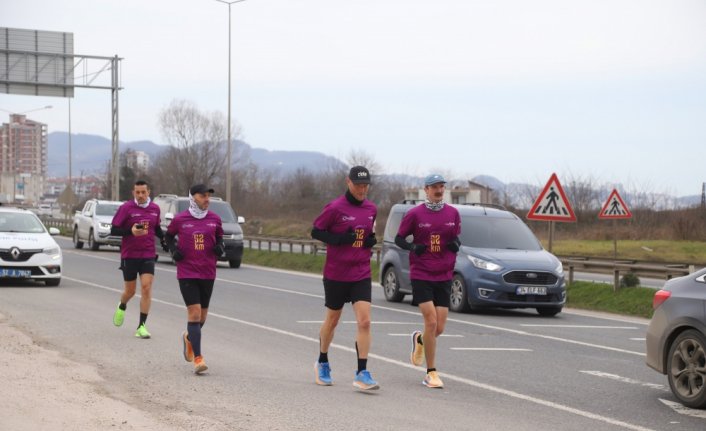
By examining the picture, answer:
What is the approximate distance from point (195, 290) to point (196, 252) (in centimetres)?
38

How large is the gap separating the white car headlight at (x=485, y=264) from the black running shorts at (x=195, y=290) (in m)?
8.00

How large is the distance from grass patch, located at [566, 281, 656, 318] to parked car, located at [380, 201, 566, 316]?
8.09ft

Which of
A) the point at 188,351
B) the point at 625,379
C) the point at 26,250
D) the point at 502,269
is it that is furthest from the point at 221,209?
the point at 625,379

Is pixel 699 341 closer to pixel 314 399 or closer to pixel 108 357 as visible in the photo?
pixel 314 399

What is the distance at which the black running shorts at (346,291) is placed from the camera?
10023 millimetres

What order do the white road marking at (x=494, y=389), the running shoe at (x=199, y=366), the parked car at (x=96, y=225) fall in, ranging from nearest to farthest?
1. the white road marking at (x=494, y=389)
2. the running shoe at (x=199, y=366)
3. the parked car at (x=96, y=225)

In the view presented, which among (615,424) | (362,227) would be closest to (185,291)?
(362,227)

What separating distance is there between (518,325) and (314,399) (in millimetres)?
8061

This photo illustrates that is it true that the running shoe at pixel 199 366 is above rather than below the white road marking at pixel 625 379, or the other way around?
above

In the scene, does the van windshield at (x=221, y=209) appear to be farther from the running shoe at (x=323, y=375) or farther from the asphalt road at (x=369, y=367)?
the running shoe at (x=323, y=375)

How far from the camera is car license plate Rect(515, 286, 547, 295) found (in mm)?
18375

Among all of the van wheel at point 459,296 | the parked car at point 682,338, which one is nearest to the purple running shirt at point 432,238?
the parked car at point 682,338

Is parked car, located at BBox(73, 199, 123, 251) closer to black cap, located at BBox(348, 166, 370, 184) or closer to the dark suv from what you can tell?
the dark suv

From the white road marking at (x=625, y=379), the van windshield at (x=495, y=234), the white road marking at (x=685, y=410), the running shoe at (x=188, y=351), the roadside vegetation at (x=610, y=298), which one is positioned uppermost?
the van windshield at (x=495, y=234)
